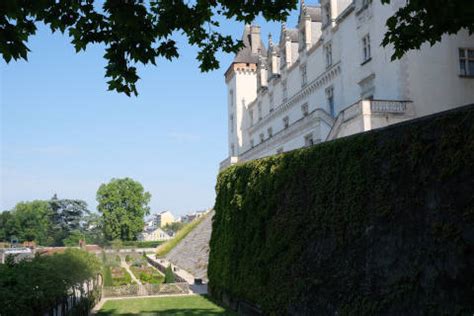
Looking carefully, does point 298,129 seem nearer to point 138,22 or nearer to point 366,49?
point 366,49

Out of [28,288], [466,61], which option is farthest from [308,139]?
[28,288]

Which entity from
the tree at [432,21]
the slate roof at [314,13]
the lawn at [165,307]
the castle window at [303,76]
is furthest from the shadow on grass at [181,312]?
the slate roof at [314,13]

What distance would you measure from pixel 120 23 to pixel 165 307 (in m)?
16.5

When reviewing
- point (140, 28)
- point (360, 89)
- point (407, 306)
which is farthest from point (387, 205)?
point (360, 89)

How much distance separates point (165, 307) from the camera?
20219 mm

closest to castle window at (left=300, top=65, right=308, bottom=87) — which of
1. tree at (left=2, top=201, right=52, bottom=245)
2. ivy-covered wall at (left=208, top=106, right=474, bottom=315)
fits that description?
ivy-covered wall at (left=208, top=106, right=474, bottom=315)

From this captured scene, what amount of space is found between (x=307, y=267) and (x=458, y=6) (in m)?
7.61

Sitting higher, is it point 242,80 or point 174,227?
point 242,80

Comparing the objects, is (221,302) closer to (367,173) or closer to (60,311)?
(60,311)

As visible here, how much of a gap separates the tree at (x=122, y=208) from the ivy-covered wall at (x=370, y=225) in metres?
75.5

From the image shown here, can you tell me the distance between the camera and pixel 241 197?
18078 mm

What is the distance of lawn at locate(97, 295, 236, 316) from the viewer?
18.6 meters

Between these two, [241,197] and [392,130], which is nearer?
[392,130]

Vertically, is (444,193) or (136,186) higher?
(136,186)
